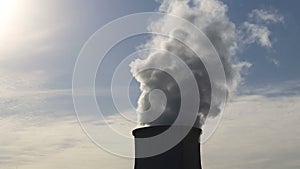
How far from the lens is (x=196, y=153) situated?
15.2 metres

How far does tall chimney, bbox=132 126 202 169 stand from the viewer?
1459 centimetres

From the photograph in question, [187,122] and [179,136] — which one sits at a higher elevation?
[187,122]

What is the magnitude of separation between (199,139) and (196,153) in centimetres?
64

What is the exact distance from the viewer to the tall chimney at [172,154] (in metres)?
14.6

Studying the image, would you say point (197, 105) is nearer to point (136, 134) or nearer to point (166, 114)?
point (166, 114)

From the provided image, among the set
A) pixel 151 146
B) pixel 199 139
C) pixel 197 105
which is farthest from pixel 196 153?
pixel 197 105

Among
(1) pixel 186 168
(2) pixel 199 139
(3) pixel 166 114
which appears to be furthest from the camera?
(3) pixel 166 114

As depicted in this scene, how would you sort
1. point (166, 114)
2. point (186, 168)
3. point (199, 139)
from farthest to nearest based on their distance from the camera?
point (166, 114)
point (199, 139)
point (186, 168)

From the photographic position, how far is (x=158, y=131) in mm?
14789

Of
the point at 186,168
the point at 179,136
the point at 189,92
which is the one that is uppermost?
the point at 189,92

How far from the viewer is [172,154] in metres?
14.7

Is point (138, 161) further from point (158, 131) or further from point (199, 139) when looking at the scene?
point (199, 139)

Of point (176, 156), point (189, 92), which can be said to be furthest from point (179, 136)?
point (189, 92)

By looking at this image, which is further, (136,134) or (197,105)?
(197,105)
